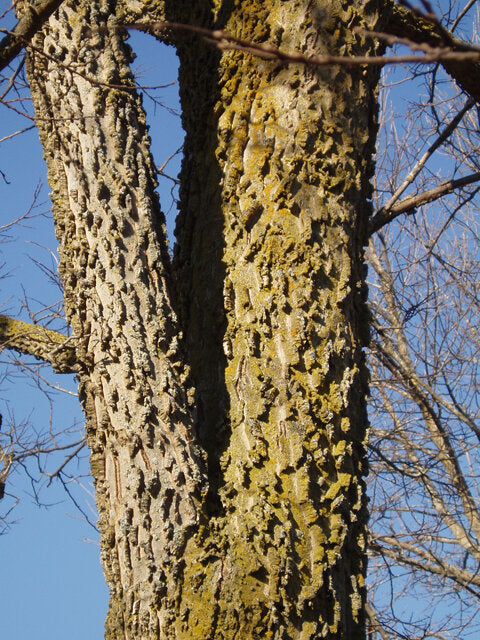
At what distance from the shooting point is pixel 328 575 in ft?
6.73

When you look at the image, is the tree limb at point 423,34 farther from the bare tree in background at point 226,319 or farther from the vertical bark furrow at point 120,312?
the vertical bark furrow at point 120,312

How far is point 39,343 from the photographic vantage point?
2.85 m

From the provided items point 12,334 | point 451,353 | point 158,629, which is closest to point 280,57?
point 158,629

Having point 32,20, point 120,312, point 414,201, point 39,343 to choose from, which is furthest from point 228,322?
point 414,201

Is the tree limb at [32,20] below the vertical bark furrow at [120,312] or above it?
above

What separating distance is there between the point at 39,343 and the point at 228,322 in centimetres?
93

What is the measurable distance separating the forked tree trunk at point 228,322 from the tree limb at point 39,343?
348 millimetres

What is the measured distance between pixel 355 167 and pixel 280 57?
1599 mm

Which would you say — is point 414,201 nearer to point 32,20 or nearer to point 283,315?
point 283,315

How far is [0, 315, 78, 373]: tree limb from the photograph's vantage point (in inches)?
104

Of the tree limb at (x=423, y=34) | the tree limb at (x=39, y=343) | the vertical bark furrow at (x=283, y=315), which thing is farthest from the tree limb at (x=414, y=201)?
the tree limb at (x=39, y=343)

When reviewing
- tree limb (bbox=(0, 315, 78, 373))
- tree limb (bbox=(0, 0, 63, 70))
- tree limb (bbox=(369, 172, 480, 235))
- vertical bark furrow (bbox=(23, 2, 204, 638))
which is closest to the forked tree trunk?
vertical bark furrow (bbox=(23, 2, 204, 638))

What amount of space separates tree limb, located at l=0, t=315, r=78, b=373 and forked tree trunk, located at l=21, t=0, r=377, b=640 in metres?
0.35

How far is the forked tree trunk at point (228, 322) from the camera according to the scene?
2037 mm
